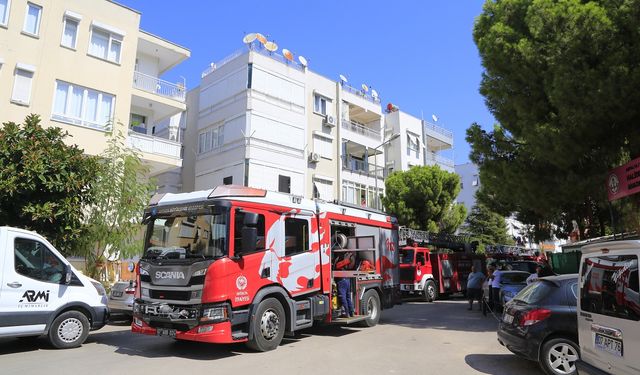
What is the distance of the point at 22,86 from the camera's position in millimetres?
17172

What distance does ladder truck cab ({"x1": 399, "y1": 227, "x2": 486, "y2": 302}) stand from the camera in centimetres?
2084

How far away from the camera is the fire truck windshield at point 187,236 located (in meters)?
8.16

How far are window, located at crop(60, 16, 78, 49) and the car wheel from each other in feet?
65.1

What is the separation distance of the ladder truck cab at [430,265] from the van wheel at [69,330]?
47.6ft

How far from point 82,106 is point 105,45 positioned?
3216 mm

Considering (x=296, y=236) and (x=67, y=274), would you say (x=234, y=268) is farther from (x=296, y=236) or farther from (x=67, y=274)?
(x=67, y=274)

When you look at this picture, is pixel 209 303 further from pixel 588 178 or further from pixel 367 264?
pixel 588 178

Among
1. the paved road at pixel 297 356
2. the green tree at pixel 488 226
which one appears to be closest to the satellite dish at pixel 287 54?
the paved road at pixel 297 356

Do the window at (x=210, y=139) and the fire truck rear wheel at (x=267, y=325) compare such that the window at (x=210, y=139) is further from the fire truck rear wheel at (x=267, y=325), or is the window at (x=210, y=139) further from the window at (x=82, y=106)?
the fire truck rear wheel at (x=267, y=325)

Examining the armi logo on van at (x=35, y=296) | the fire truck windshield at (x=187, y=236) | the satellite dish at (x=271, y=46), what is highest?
the satellite dish at (x=271, y=46)

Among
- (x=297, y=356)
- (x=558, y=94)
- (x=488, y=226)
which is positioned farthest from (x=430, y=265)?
(x=488, y=226)

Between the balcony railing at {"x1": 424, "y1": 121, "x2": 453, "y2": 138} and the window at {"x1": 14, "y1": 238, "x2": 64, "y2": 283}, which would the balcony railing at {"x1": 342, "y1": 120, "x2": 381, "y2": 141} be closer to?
the balcony railing at {"x1": 424, "y1": 121, "x2": 453, "y2": 138}

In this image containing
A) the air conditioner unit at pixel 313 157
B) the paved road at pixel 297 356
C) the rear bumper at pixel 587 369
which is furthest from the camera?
the air conditioner unit at pixel 313 157

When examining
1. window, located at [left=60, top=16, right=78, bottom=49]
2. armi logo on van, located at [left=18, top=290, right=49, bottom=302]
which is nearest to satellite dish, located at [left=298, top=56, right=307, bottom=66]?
window, located at [left=60, top=16, right=78, bottom=49]
